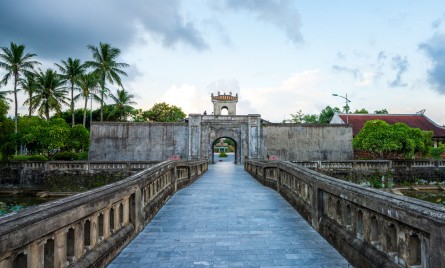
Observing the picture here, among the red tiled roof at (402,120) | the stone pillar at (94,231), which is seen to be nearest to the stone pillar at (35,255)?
the stone pillar at (94,231)

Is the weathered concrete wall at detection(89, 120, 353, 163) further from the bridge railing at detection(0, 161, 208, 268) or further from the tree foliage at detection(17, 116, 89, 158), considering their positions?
the bridge railing at detection(0, 161, 208, 268)

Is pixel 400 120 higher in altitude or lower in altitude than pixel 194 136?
higher

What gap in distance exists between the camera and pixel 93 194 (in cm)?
394

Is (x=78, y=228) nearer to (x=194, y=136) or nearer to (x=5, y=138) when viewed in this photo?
(x=5, y=138)

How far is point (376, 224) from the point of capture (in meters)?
3.68

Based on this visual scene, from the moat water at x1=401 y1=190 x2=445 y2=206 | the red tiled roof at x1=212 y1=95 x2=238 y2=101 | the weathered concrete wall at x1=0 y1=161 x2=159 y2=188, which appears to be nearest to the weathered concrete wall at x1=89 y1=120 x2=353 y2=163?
the weathered concrete wall at x1=0 y1=161 x2=159 y2=188

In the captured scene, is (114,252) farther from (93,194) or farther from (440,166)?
(440,166)

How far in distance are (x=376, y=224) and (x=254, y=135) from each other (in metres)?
29.1

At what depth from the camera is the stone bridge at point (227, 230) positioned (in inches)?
106

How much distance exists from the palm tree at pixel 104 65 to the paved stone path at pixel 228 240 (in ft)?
100

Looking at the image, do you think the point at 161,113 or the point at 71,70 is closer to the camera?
the point at 71,70

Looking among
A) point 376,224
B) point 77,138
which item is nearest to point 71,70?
point 77,138

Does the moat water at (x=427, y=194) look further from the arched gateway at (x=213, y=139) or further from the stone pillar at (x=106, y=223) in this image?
the stone pillar at (x=106, y=223)

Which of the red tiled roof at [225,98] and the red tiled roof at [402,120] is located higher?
the red tiled roof at [225,98]
